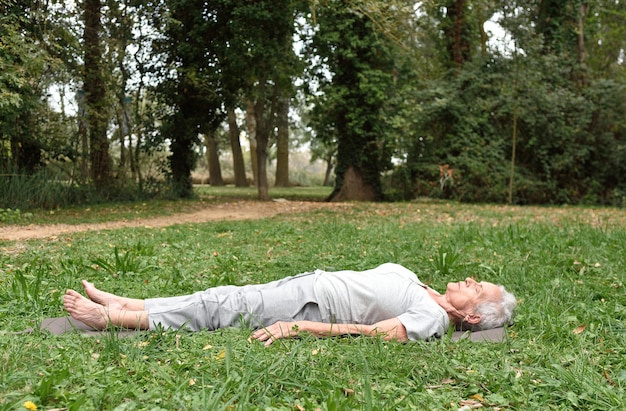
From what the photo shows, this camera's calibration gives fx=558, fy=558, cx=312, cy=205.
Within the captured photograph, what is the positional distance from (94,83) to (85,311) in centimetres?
1150

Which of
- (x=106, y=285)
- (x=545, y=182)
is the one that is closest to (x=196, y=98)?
(x=545, y=182)

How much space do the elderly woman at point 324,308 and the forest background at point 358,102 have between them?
10683 millimetres

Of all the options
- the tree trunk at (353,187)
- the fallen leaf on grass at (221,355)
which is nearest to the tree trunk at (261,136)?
the tree trunk at (353,187)

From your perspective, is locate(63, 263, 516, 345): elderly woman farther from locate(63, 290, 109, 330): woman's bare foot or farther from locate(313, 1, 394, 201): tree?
locate(313, 1, 394, 201): tree

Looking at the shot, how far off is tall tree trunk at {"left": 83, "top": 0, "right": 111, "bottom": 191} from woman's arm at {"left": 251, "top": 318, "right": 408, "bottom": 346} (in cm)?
1075

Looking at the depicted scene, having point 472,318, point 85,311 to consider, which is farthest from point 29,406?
point 472,318

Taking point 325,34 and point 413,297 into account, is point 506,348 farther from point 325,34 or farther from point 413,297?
point 325,34

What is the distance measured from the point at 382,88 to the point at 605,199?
797cm

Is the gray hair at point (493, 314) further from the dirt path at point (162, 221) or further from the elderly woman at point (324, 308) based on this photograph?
the dirt path at point (162, 221)

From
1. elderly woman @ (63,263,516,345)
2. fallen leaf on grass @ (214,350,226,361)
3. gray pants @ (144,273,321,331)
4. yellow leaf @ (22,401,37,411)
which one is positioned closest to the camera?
yellow leaf @ (22,401,37,411)

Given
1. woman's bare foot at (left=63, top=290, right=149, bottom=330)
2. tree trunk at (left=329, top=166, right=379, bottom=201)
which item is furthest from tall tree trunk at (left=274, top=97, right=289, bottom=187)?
woman's bare foot at (left=63, top=290, right=149, bottom=330)

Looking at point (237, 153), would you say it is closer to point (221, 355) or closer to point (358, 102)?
point (358, 102)

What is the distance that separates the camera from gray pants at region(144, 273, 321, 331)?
3.59m

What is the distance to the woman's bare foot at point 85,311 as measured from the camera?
3.40 meters
